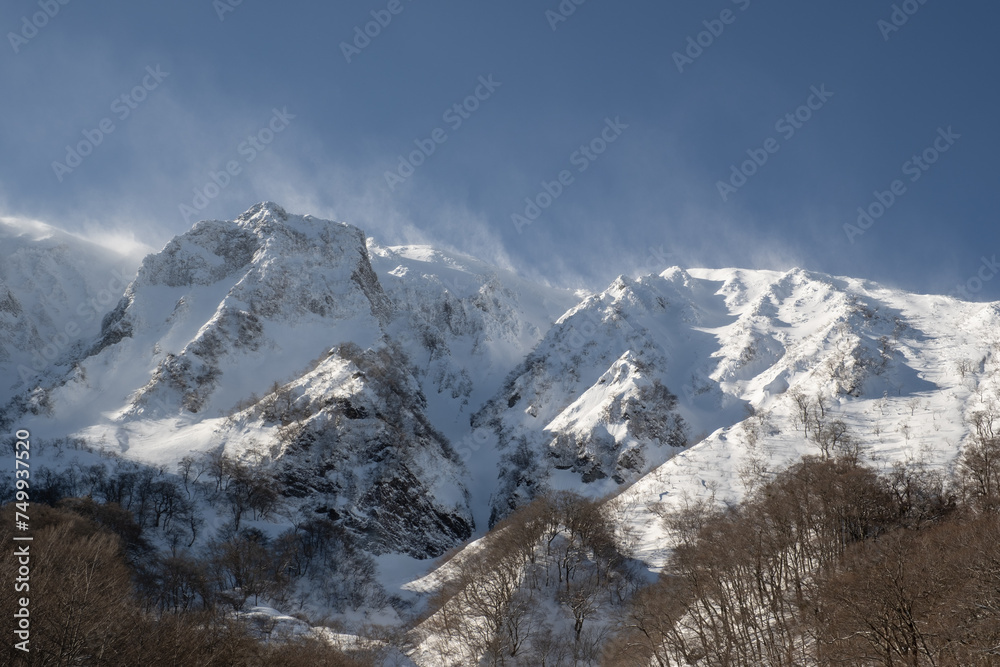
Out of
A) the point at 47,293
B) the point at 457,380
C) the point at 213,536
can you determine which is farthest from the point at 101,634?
the point at 47,293

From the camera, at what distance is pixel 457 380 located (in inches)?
5556

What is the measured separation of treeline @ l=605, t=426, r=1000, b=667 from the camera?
64.5 feet

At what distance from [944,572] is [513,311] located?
15042 centimetres

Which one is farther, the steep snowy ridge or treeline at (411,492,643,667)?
the steep snowy ridge

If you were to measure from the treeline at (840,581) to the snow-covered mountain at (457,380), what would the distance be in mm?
20425

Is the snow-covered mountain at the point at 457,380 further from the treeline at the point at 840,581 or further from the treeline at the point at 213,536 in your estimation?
the treeline at the point at 840,581

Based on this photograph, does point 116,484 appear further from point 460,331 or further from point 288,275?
point 460,331

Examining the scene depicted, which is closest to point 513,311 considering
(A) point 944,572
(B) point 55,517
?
(B) point 55,517

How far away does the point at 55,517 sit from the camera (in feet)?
164

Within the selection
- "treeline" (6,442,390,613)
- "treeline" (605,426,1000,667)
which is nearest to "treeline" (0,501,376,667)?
"treeline" (6,442,390,613)

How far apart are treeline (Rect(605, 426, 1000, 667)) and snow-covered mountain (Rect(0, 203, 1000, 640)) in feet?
67.0

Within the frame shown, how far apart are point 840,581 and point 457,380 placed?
4631 inches

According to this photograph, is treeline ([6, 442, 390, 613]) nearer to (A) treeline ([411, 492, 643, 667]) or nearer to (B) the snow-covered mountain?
(B) the snow-covered mountain

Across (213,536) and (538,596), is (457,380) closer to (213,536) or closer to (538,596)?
(213,536)
